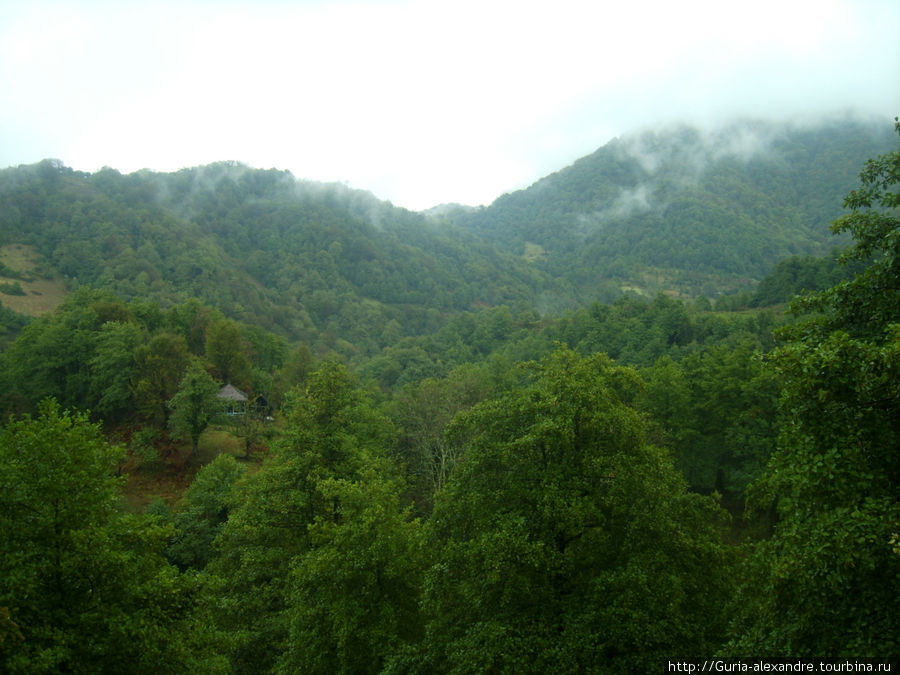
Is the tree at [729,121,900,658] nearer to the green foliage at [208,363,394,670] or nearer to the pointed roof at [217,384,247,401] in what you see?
the green foliage at [208,363,394,670]

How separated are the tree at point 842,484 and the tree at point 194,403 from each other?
3730 cm

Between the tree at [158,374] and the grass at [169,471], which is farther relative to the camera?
the tree at [158,374]

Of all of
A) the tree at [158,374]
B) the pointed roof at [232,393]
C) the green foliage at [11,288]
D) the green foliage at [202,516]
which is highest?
the green foliage at [11,288]

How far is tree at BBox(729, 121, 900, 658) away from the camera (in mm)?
6055

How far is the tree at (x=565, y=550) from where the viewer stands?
9.16 meters

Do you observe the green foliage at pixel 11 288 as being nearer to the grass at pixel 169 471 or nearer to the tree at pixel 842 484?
the grass at pixel 169 471

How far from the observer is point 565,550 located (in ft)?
34.8

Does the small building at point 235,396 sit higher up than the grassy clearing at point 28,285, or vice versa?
the grassy clearing at point 28,285

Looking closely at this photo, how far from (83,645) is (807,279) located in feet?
318

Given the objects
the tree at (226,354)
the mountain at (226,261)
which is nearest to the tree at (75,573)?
the tree at (226,354)

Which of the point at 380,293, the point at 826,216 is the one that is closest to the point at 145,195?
the point at 380,293

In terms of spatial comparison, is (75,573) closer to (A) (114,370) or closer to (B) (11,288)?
(A) (114,370)

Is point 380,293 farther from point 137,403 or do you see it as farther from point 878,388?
point 878,388

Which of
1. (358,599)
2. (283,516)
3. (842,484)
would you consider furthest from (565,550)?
(283,516)
